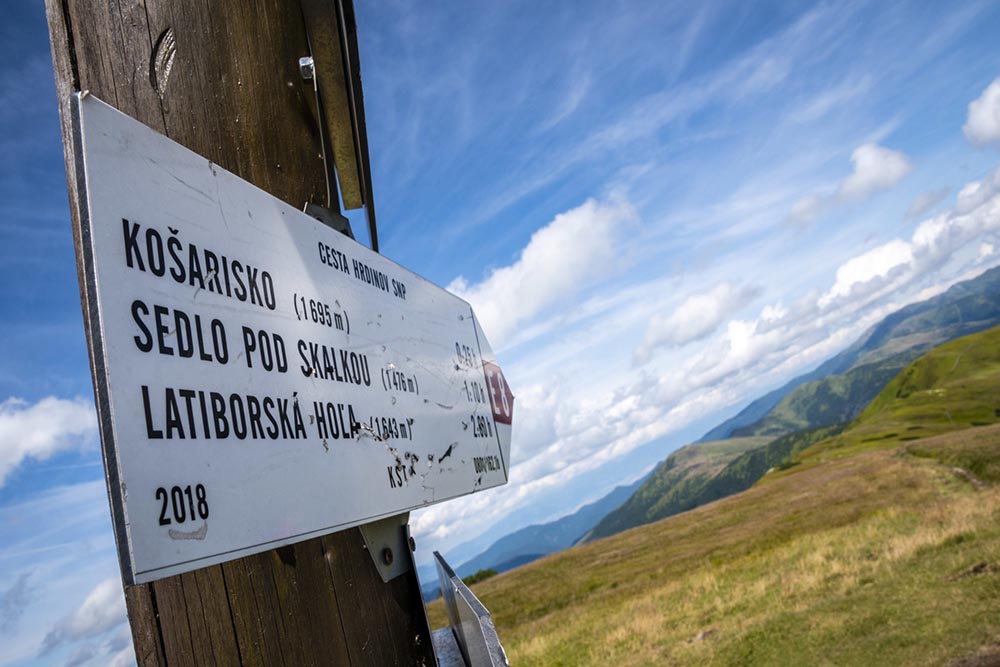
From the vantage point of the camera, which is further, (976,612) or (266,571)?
(976,612)

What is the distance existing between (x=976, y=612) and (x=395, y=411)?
1228 cm

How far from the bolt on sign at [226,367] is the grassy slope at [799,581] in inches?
417

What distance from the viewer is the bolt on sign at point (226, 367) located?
1.22m

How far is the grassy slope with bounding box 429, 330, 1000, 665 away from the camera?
11492mm

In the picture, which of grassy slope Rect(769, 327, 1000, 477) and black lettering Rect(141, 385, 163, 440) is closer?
black lettering Rect(141, 385, 163, 440)

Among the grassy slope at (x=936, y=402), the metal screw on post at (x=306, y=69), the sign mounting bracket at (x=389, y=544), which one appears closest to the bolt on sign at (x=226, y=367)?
the sign mounting bracket at (x=389, y=544)

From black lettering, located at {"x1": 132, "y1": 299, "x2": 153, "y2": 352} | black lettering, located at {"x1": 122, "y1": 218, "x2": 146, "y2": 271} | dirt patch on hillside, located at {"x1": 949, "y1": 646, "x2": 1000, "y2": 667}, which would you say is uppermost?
black lettering, located at {"x1": 122, "y1": 218, "x2": 146, "y2": 271}

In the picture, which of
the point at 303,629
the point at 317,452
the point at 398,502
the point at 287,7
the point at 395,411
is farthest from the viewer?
the point at 287,7

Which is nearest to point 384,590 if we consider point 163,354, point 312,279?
point 312,279

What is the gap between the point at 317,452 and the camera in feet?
5.42

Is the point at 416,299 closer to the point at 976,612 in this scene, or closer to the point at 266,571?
the point at 266,571

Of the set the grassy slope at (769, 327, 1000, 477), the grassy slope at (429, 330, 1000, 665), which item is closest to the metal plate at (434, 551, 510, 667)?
the grassy slope at (429, 330, 1000, 665)

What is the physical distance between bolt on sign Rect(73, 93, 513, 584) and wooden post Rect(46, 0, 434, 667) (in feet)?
0.57

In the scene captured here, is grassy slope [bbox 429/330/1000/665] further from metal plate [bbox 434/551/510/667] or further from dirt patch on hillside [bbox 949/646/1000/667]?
metal plate [bbox 434/551/510/667]
